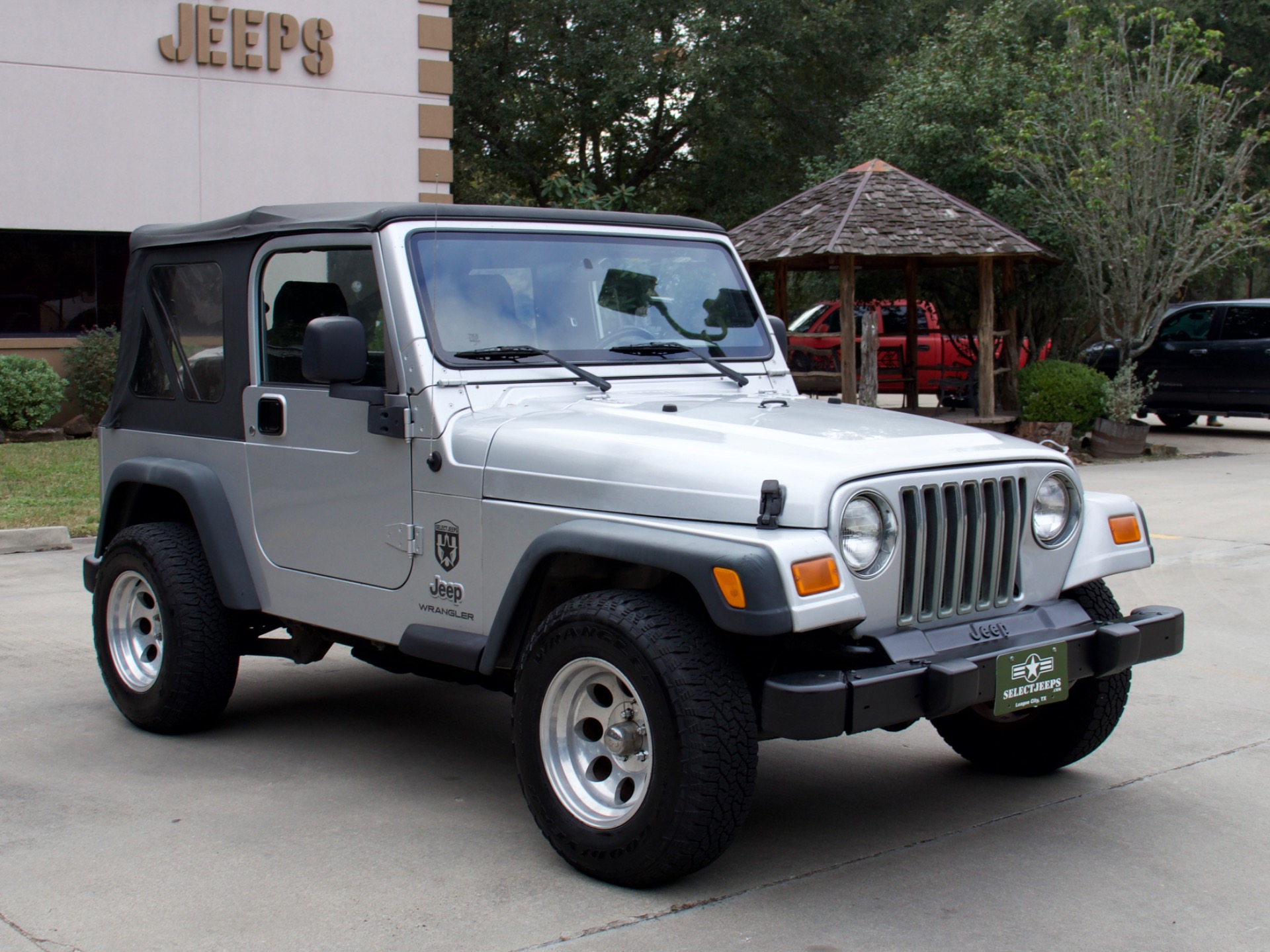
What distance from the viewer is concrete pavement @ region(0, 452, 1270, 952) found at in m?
3.71

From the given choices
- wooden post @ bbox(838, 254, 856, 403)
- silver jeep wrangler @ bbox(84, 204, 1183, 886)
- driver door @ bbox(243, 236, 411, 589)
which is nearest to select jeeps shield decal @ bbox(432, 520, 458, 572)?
silver jeep wrangler @ bbox(84, 204, 1183, 886)

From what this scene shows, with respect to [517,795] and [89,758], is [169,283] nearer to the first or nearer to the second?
[89,758]

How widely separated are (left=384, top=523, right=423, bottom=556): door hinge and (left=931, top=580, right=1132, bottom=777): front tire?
1.88m

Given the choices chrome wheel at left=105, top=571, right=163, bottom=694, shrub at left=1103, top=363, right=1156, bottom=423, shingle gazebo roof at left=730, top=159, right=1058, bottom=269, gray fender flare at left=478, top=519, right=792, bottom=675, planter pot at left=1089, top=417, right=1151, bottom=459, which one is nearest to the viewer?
gray fender flare at left=478, top=519, right=792, bottom=675

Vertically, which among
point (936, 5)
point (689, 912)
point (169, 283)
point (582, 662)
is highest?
point (936, 5)

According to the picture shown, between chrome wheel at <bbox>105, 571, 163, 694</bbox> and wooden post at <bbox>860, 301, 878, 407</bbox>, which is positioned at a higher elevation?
wooden post at <bbox>860, 301, 878, 407</bbox>

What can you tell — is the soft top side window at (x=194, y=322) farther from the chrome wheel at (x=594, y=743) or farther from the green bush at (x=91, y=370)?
the green bush at (x=91, y=370)

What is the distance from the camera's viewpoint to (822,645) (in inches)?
154

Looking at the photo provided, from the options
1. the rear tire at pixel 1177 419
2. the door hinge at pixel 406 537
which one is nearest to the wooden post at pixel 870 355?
the rear tire at pixel 1177 419

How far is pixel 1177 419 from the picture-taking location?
823 inches

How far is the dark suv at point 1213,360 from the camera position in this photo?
62.3 ft

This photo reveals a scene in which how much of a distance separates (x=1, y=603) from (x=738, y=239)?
11976 mm

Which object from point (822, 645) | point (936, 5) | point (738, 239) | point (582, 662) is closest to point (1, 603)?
point (582, 662)

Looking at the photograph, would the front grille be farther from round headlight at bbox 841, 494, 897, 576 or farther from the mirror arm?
the mirror arm
